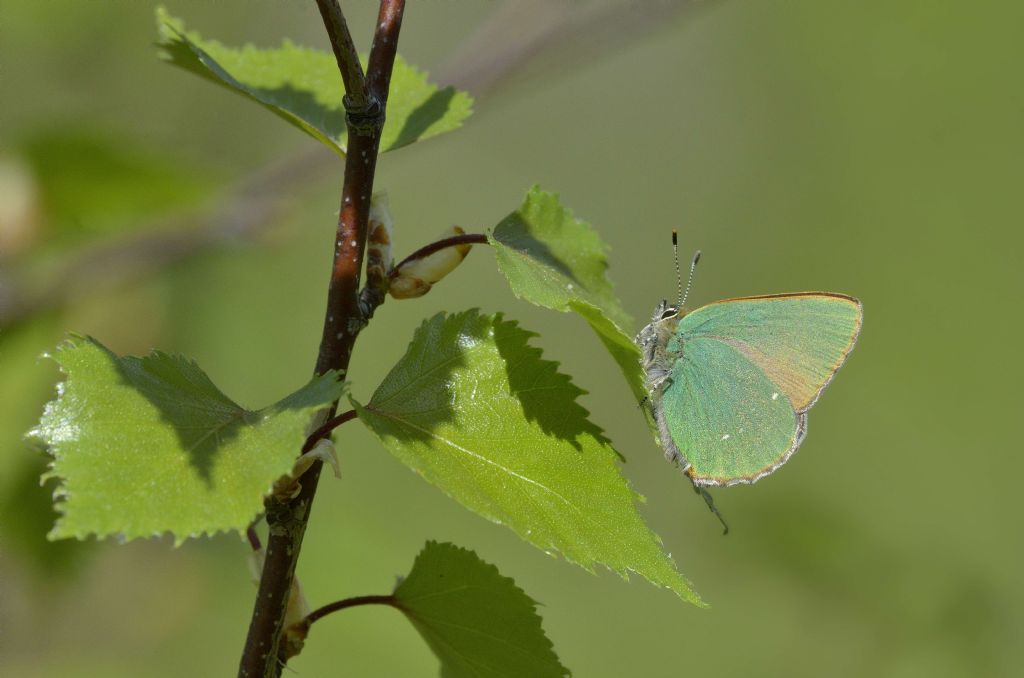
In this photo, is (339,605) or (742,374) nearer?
(339,605)

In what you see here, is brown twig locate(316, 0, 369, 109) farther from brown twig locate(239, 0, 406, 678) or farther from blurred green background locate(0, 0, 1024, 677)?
A: blurred green background locate(0, 0, 1024, 677)

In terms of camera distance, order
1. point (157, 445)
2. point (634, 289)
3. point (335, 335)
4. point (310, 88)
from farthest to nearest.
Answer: point (634, 289)
point (310, 88)
point (335, 335)
point (157, 445)

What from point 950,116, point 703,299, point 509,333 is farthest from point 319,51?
point 950,116

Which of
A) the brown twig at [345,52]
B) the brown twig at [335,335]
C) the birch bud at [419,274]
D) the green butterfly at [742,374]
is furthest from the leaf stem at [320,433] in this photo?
the green butterfly at [742,374]

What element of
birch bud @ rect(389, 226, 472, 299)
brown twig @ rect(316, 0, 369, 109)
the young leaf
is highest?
brown twig @ rect(316, 0, 369, 109)

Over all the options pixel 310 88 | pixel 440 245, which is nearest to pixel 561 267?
pixel 440 245

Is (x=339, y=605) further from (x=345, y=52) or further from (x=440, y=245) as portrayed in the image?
(x=345, y=52)

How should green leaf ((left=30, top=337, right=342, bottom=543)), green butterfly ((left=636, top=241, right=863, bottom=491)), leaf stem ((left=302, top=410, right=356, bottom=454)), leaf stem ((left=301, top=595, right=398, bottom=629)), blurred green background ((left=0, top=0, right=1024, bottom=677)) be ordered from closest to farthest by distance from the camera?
green leaf ((left=30, top=337, right=342, bottom=543)), leaf stem ((left=302, top=410, right=356, bottom=454)), leaf stem ((left=301, top=595, right=398, bottom=629)), green butterfly ((left=636, top=241, right=863, bottom=491)), blurred green background ((left=0, top=0, right=1024, bottom=677))

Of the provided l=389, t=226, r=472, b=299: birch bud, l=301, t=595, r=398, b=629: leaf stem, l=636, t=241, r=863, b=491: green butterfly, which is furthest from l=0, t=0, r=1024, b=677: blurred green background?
l=389, t=226, r=472, b=299: birch bud

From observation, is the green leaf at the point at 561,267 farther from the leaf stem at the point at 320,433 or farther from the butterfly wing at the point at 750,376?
the butterfly wing at the point at 750,376
